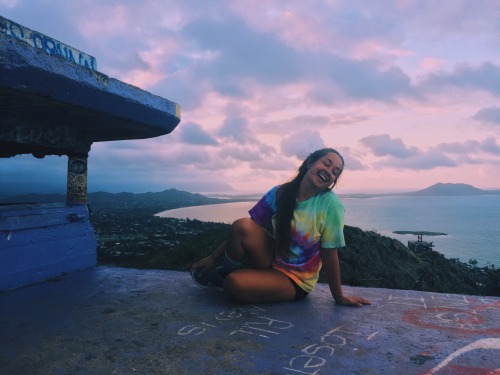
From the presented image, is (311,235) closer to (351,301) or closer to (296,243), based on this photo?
(296,243)

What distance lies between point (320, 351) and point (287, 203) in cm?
125

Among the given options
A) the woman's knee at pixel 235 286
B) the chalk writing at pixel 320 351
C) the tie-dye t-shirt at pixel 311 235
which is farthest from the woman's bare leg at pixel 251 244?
the chalk writing at pixel 320 351

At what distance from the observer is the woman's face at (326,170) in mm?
3012

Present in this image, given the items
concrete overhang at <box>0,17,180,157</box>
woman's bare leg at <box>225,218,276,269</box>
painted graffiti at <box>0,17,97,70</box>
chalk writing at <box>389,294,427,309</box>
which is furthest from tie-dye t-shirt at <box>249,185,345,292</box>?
painted graffiti at <box>0,17,97,70</box>

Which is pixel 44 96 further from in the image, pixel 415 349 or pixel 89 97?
pixel 415 349

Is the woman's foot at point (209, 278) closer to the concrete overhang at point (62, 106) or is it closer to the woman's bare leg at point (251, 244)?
the woman's bare leg at point (251, 244)

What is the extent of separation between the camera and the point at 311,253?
3.07 meters

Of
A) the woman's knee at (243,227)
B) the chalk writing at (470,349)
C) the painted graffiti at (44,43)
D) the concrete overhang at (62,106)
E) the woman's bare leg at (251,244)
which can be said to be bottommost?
the chalk writing at (470,349)

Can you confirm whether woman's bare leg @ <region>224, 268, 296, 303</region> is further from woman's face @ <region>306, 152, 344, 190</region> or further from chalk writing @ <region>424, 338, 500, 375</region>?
chalk writing @ <region>424, 338, 500, 375</region>

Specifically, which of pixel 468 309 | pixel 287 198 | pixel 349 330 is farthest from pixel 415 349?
pixel 287 198

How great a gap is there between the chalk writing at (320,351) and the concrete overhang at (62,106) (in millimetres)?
2229

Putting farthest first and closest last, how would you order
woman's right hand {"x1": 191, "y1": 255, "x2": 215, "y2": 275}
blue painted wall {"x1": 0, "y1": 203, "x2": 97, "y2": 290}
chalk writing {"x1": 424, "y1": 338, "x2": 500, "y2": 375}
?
blue painted wall {"x1": 0, "y1": 203, "x2": 97, "y2": 290}, woman's right hand {"x1": 191, "y1": 255, "x2": 215, "y2": 275}, chalk writing {"x1": 424, "y1": 338, "x2": 500, "y2": 375}

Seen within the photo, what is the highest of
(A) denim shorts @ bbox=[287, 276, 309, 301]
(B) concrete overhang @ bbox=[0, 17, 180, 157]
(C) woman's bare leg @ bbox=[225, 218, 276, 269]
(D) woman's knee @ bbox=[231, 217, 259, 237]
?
(B) concrete overhang @ bbox=[0, 17, 180, 157]

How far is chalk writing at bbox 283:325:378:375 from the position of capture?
191 cm
